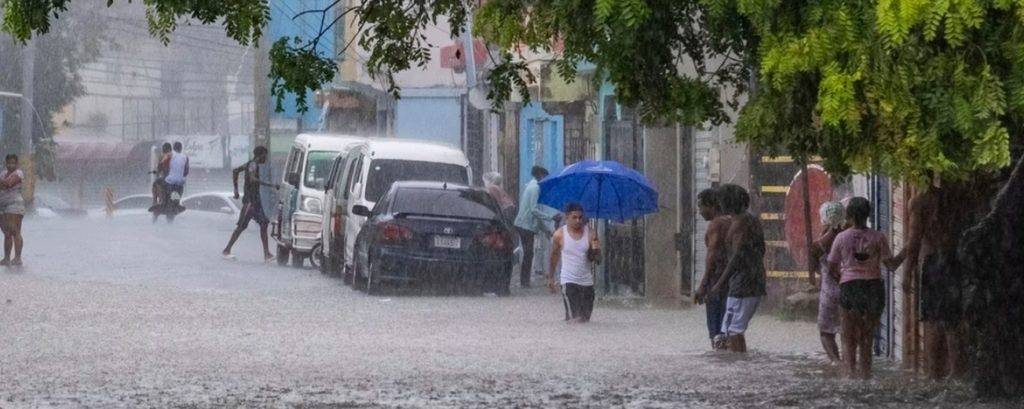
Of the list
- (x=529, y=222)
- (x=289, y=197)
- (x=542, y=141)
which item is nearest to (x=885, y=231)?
(x=529, y=222)

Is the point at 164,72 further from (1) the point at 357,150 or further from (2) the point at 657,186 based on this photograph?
(2) the point at 657,186

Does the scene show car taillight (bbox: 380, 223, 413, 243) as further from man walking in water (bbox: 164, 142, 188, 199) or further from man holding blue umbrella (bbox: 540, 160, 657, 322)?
man walking in water (bbox: 164, 142, 188, 199)

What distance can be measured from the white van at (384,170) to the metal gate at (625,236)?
233 cm

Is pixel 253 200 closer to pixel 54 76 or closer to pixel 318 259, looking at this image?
pixel 318 259

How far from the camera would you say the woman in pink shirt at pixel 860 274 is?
43.2 ft

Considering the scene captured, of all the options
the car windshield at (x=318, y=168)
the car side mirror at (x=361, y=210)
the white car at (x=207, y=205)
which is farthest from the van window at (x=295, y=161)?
the white car at (x=207, y=205)

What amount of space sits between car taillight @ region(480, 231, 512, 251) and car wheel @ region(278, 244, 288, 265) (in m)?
6.18

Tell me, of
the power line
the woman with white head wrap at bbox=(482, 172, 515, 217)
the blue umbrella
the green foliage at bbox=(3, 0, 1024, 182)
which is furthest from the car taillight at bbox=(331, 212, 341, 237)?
the power line

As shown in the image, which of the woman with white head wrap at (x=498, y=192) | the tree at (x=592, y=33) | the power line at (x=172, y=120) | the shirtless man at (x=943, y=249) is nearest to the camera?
the tree at (x=592, y=33)

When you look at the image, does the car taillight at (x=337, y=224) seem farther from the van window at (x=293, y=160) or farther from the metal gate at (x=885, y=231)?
the metal gate at (x=885, y=231)

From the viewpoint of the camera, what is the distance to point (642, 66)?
10.9 m

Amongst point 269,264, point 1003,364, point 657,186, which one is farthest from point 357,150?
point 1003,364

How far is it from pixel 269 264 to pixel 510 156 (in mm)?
5760

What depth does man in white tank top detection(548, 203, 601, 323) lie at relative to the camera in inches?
734
